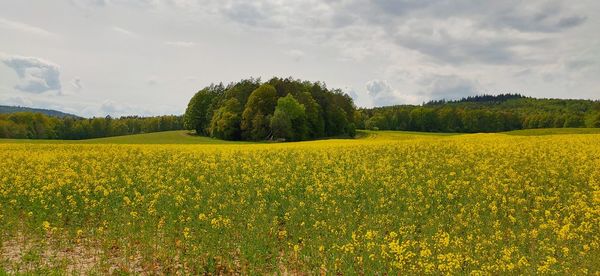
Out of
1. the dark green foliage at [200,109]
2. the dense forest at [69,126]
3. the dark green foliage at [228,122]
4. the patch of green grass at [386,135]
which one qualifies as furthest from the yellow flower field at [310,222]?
the dense forest at [69,126]

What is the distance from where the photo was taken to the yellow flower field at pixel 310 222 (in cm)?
892

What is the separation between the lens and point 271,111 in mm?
69312

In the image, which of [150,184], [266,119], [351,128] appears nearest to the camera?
[150,184]

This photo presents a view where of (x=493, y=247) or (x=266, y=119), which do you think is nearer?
(x=493, y=247)

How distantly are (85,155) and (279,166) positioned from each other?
12.2 m

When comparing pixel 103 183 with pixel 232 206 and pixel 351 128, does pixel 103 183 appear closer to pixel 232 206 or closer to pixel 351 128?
pixel 232 206

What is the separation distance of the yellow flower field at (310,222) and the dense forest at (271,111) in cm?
4547

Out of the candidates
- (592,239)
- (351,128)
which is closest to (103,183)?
(592,239)

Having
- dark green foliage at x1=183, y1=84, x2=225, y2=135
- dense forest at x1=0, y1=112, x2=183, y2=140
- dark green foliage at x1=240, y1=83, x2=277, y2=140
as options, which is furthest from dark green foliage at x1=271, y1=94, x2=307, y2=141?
dense forest at x1=0, y1=112, x2=183, y2=140

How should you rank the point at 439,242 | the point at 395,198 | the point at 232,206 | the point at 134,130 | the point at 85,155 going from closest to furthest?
the point at 439,242 < the point at 232,206 < the point at 395,198 < the point at 85,155 < the point at 134,130

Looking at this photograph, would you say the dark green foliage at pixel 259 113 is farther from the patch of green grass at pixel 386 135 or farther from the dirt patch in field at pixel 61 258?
the dirt patch in field at pixel 61 258

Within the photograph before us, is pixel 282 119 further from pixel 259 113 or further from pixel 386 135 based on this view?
pixel 386 135

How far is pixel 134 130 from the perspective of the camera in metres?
151

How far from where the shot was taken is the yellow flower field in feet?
29.3
